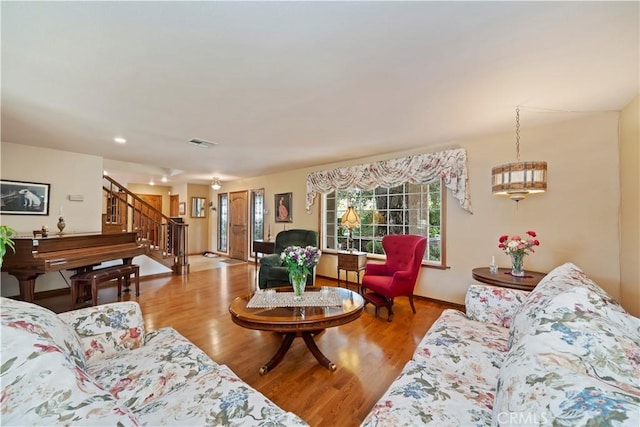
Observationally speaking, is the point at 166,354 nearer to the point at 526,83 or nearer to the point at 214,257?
the point at 526,83

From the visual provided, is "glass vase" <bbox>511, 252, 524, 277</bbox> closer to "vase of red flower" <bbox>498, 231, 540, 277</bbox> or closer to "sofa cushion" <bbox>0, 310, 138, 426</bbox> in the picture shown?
"vase of red flower" <bbox>498, 231, 540, 277</bbox>

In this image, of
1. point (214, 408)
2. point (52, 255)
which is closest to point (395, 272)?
point (214, 408)

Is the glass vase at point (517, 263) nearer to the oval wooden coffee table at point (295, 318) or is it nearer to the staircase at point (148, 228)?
the oval wooden coffee table at point (295, 318)

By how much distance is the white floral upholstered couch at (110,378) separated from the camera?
600 millimetres

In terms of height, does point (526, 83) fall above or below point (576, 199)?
above

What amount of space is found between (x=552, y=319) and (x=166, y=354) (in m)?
1.88

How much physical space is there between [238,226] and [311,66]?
6.05m

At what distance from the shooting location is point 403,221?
162 inches

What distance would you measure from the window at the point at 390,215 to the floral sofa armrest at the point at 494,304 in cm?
166

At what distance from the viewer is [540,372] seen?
0.76 m

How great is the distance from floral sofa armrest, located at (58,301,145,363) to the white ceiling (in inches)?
64.7

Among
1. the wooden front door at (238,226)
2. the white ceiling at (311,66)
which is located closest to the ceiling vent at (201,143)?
the white ceiling at (311,66)

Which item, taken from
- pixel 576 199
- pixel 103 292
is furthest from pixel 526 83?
pixel 103 292

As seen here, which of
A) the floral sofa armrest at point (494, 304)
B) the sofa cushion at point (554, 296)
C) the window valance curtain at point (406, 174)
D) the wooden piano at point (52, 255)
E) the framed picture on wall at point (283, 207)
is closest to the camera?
the sofa cushion at point (554, 296)
